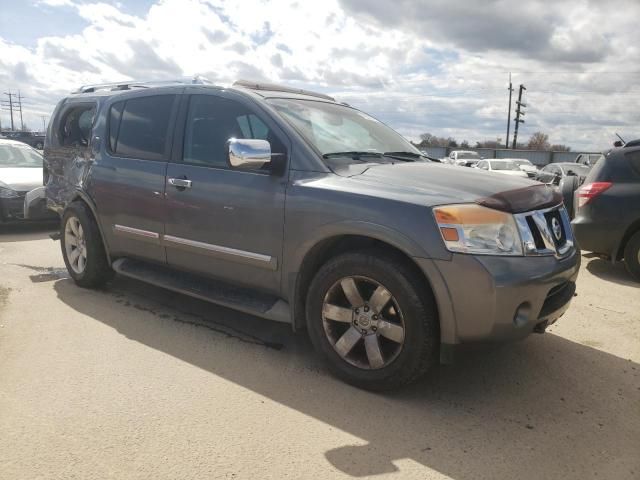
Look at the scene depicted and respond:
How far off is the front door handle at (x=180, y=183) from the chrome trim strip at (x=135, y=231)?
47cm

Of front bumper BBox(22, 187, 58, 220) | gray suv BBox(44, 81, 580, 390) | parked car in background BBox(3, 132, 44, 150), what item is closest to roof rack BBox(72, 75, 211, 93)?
gray suv BBox(44, 81, 580, 390)

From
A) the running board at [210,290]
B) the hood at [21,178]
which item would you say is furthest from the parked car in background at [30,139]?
the running board at [210,290]

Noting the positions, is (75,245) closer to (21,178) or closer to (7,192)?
(7,192)

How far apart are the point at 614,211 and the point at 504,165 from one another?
16.8m

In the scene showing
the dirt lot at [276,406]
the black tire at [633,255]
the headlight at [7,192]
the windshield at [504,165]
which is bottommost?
the dirt lot at [276,406]

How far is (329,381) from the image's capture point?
333 centimetres

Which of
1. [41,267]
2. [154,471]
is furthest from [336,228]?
[41,267]

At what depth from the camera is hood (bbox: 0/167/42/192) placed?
28.6 feet

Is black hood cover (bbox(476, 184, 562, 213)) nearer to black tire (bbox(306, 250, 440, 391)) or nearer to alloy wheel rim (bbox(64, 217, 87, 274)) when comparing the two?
black tire (bbox(306, 250, 440, 391))

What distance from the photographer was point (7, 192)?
8.49 meters

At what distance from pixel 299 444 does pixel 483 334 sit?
1116 mm

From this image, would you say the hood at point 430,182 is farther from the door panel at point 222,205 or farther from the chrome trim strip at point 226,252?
the chrome trim strip at point 226,252

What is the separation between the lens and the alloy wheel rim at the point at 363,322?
9.96ft

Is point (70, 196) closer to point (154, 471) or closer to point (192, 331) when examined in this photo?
point (192, 331)
